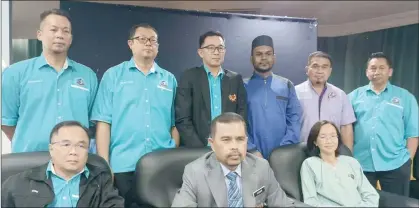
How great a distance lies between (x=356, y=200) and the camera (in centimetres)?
192

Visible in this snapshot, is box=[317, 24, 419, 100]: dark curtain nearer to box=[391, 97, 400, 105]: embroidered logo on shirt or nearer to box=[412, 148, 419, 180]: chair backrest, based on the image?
box=[391, 97, 400, 105]: embroidered logo on shirt

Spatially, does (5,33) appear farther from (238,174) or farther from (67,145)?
(238,174)

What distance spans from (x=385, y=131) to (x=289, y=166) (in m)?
0.82

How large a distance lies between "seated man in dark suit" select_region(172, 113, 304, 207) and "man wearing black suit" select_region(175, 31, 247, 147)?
396mm

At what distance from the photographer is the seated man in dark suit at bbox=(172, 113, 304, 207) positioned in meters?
1.66

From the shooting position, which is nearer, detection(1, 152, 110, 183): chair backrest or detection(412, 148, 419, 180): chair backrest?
detection(1, 152, 110, 183): chair backrest

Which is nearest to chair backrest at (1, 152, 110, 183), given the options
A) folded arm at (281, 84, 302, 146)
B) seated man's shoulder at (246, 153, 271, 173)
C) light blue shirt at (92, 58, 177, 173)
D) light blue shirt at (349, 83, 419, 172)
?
light blue shirt at (92, 58, 177, 173)

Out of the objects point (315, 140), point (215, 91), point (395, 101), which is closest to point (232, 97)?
point (215, 91)

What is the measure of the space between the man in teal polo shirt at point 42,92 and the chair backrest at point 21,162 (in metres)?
0.23

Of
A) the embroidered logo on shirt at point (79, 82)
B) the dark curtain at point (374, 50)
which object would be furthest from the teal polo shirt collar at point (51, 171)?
the dark curtain at point (374, 50)

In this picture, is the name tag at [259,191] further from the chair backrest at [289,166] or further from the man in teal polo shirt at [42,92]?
the man in teal polo shirt at [42,92]

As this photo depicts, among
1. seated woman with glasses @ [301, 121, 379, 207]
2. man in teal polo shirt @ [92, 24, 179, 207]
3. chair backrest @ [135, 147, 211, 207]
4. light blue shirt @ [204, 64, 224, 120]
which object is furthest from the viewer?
light blue shirt @ [204, 64, 224, 120]

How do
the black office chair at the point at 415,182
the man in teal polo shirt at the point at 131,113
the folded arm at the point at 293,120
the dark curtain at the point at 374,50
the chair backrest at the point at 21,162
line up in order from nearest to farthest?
the chair backrest at the point at 21,162, the man in teal polo shirt at the point at 131,113, the folded arm at the point at 293,120, the black office chair at the point at 415,182, the dark curtain at the point at 374,50

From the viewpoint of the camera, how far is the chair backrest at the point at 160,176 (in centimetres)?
180
